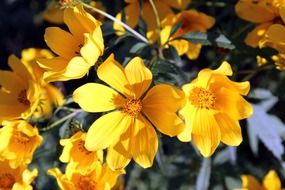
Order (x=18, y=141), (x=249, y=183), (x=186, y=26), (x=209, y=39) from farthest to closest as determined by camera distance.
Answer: (x=186, y=26), (x=249, y=183), (x=209, y=39), (x=18, y=141)

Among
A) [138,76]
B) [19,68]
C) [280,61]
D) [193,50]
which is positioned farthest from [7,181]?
[280,61]

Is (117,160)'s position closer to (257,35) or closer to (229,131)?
(229,131)

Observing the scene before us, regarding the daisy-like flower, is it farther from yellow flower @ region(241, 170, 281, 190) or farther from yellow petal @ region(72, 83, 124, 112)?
yellow petal @ region(72, 83, 124, 112)

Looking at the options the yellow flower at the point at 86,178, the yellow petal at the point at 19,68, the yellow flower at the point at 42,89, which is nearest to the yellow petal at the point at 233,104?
the yellow flower at the point at 86,178

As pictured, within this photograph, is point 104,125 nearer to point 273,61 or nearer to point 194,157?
point 273,61

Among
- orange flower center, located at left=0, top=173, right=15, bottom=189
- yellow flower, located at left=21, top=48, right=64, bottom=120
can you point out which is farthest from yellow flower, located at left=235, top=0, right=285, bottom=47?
orange flower center, located at left=0, top=173, right=15, bottom=189
